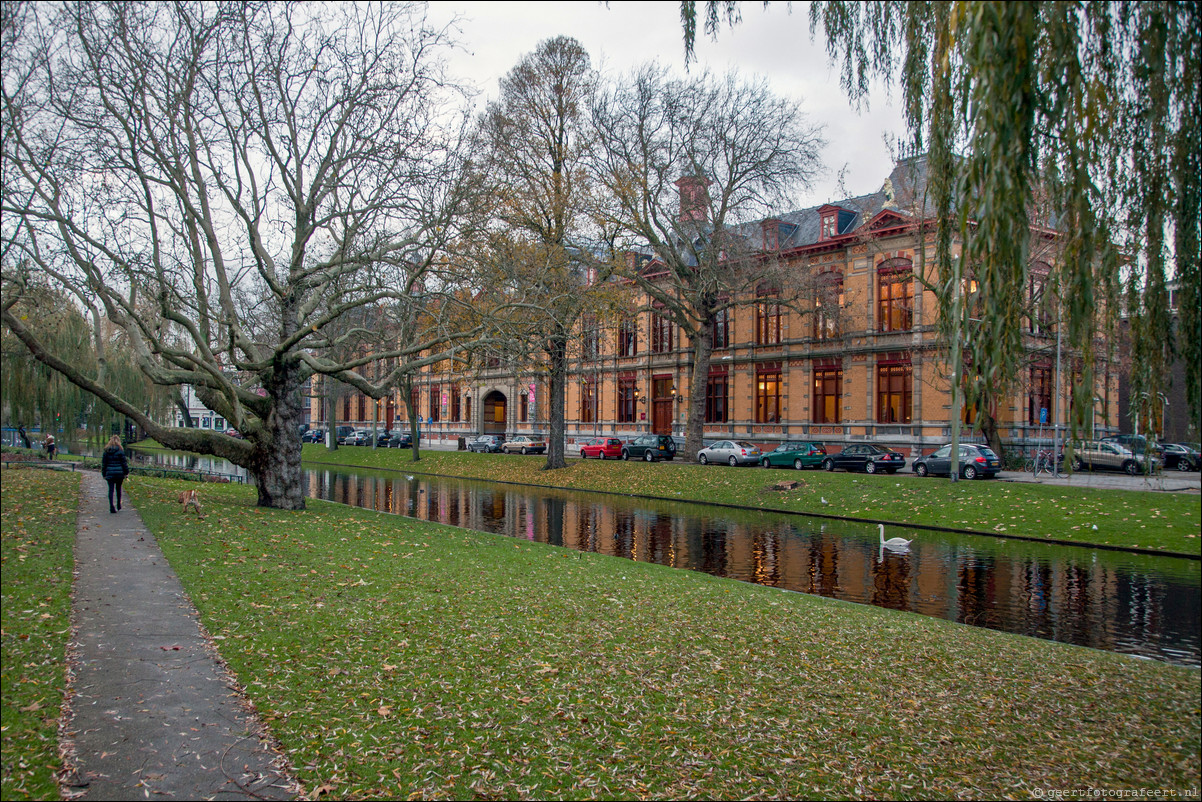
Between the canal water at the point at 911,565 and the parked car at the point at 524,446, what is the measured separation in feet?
70.8

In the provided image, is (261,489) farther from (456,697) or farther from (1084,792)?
(1084,792)

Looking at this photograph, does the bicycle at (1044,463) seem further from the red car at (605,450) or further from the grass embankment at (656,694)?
the grass embankment at (656,694)

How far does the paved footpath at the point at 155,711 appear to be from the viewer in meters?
4.49

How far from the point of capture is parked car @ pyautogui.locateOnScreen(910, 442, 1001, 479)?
97.5 ft

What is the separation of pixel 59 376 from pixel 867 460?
115 feet

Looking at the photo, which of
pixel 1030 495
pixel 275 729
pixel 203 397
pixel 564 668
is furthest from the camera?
pixel 1030 495

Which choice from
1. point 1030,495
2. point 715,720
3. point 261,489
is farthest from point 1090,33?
point 1030,495

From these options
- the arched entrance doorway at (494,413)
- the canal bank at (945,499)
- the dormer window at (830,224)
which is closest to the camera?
the canal bank at (945,499)

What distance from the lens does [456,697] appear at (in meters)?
5.97

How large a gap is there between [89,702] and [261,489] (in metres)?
13.0

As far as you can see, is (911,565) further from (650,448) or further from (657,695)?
(650,448)

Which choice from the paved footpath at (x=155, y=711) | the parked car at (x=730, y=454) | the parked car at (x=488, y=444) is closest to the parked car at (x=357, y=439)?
the parked car at (x=488, y=444)

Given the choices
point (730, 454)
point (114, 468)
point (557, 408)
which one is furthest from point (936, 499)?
point (114, 468)

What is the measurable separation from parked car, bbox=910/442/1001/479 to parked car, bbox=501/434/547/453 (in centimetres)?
2512
